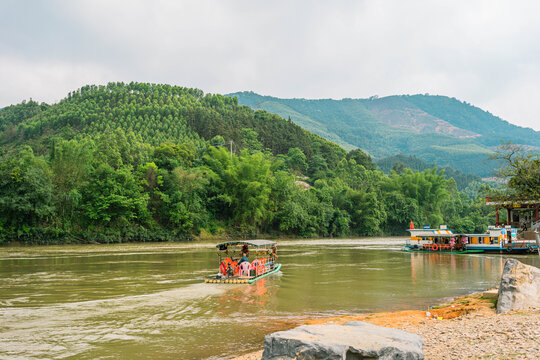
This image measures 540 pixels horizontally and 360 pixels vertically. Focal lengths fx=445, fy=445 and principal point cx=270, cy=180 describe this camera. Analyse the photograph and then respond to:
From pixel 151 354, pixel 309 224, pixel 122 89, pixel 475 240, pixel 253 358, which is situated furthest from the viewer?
pixel 122 89

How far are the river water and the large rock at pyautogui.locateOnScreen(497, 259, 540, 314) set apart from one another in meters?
3.61

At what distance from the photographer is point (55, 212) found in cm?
4638

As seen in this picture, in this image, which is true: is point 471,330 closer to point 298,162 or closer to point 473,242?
point 473,242

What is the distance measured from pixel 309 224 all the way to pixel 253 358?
57.9 m

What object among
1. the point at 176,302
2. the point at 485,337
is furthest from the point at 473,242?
the point at 485,337

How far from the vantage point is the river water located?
9875 mm

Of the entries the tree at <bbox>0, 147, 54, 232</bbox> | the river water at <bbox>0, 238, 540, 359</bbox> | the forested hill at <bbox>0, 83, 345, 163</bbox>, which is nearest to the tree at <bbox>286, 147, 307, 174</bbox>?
the forested hill at <bbox>0, 83, 345, 163</bbox>

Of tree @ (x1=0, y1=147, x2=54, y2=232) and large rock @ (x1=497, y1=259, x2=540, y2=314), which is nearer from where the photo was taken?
large rock @ (x1=497, y1=259, x2=540, y2=314)

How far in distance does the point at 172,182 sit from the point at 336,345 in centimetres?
5185

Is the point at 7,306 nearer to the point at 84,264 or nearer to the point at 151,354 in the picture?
the point at 151,354

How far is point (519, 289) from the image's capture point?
422 inches

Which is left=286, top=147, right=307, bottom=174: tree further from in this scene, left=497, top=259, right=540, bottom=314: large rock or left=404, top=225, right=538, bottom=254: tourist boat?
left=497, top=259, right=540, bottom=314: large rock

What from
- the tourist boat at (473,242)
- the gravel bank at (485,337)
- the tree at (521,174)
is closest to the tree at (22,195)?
the tourist boat at (473,242)

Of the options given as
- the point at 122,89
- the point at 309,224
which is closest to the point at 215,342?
the point at 309,224
